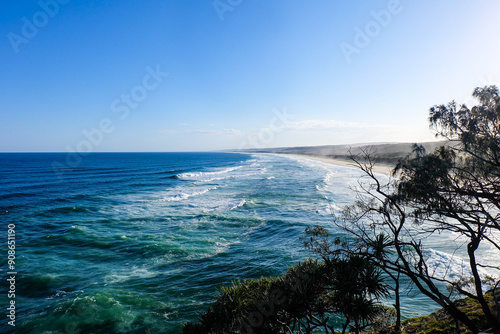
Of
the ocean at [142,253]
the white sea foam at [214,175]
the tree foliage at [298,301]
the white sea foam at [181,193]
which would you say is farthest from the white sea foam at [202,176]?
the tree foliage at [298,301]

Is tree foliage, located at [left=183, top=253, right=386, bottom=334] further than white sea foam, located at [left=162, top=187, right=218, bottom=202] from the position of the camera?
No

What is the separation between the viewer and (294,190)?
45125mm

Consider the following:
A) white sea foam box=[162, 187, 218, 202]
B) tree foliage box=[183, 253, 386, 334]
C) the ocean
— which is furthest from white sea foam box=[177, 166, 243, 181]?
tree foliage box=[183, 253, 386, 334]

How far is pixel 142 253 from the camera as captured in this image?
20.8 meters

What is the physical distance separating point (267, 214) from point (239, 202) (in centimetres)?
753

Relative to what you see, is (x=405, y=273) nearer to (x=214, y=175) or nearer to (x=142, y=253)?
(x=142, y=253)

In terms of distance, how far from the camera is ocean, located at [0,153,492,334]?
44.6 feet

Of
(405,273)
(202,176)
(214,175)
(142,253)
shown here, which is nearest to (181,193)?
(142,253)

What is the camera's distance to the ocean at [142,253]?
1360 centimetres

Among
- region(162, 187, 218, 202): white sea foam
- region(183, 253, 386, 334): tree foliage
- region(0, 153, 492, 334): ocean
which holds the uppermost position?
region(183, 253, 386, 334): tree foliage

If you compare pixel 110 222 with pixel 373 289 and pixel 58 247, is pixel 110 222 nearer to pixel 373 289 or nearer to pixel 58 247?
pixel 58 247

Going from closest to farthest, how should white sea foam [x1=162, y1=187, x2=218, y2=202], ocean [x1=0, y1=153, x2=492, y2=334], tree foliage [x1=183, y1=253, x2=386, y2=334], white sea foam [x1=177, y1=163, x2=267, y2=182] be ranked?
tree foliage [x1=183, y1=253, x2=386, y2=334] → ocean [x1=0, y1=153, x2=492, y2=334] → white sea foam [x1=162, y1=187, x2=218, y2=202] → white sea foam [x1=177, y1=163, x2=267, y2=182]

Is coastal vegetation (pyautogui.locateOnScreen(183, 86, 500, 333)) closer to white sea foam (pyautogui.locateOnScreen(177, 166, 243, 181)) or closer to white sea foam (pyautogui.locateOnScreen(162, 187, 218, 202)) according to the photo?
white sea foam (pyautogui.locateOnScreen(162, 187, 218, 202))

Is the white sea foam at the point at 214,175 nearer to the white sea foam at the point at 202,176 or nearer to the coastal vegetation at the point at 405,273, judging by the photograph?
the white sea foam at the point at 202,176
